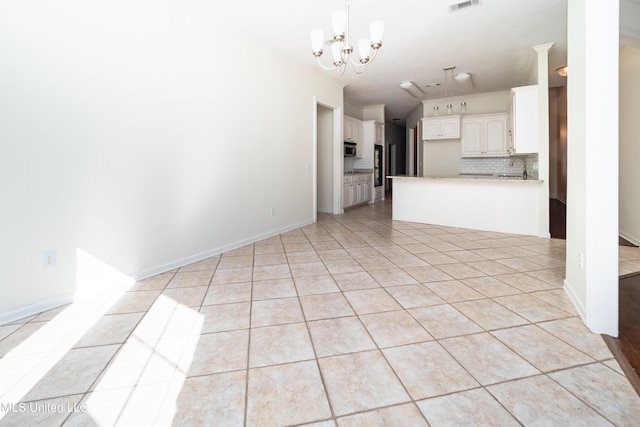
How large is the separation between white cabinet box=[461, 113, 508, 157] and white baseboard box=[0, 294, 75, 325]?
7.25m

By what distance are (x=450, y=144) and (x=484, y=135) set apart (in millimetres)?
1005

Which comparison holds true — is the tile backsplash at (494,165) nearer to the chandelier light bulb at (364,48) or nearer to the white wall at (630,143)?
the white wall at (630,143)

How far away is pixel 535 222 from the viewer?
4.59 m

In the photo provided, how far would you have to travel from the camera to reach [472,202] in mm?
5129

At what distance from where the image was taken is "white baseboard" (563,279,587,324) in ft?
6.66

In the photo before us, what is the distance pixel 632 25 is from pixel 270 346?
15.5 feet

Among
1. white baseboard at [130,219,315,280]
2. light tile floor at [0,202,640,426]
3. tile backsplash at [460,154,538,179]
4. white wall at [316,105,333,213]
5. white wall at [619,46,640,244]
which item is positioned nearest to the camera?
light tile floor at [0,202,640,426]

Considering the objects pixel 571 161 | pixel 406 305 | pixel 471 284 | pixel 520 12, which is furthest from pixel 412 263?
pixel 520 12

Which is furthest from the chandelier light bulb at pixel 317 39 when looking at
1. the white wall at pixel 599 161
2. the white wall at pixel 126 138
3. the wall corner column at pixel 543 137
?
the wall corner column at pixel 543 137

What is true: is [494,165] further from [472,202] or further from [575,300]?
[575,300]

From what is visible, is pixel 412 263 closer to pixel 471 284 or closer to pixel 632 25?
pixel 471 284

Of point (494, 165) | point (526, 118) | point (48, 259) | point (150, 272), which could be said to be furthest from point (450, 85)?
point (48, 259)

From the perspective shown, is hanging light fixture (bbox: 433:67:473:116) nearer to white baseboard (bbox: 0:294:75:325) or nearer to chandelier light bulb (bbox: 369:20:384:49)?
chandelier light bulb (bbox: 369:20:384:49)

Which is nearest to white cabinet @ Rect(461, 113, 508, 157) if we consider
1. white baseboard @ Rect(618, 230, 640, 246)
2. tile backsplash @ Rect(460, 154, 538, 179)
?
tile backsplash @ Rect(460, 154, 538, 179)
